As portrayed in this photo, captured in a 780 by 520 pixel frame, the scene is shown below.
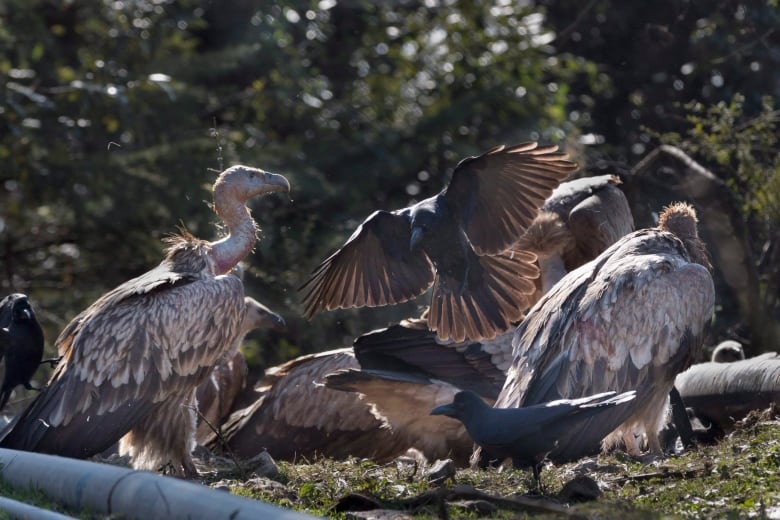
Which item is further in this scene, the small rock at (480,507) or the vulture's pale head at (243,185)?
the vulture's pale head at (243,185)

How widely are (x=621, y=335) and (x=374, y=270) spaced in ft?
6.38

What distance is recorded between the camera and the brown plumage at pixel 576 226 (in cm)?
790

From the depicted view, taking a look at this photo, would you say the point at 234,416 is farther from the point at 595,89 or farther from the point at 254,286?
the point at 595,89

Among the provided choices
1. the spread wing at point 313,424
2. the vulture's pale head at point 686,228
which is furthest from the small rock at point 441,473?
the spread wing at point 313,424

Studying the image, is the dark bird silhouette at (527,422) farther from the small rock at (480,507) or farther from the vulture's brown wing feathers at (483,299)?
the vulture's brown wing feathers at (483,299)

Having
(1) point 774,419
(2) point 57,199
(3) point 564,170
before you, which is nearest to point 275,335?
(2) point 57,199

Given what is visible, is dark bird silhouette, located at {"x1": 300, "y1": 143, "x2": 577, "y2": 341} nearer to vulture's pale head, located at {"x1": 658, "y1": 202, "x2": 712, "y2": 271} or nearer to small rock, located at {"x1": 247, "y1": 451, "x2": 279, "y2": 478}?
vulture's pale head, located at {"x1": 658, "y1": 202, "x2": 712, "y2": 271}

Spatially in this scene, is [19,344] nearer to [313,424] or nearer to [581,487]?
[313,424]

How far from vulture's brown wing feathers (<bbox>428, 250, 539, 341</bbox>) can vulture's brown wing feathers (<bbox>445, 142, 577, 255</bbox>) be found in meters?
0.21

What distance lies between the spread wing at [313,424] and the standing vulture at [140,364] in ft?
4.24

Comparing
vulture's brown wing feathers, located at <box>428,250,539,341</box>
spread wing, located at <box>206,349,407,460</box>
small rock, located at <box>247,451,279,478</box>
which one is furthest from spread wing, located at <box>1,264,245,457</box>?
spread wing, located at <box>206,349,407,460</box>

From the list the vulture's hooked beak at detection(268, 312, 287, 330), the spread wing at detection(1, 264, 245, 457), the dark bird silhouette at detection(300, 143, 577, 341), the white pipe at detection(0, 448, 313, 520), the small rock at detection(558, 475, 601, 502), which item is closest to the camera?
the white pipe at detection(0, 448, 313, 520)

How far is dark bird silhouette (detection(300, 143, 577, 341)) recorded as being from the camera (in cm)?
685

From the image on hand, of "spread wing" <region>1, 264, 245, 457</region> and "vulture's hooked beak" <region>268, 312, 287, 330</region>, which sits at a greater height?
"spread wing" <region>1, 264, 245, 457</region>
